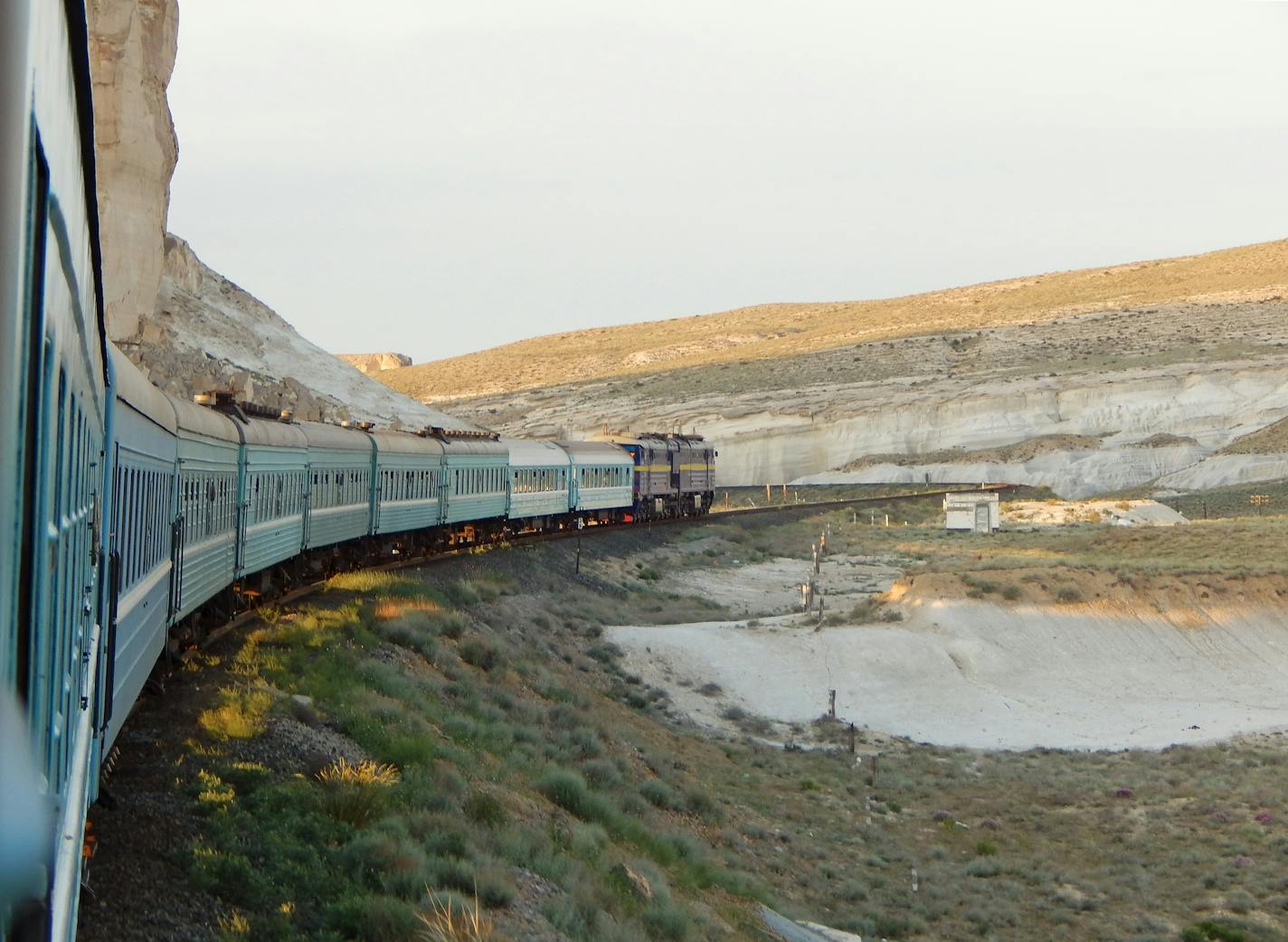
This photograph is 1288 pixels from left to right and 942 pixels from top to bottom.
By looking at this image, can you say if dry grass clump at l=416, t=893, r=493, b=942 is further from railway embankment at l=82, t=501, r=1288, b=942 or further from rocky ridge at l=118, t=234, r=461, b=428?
rocky ridge at l=118, t=234, r=461, b=428

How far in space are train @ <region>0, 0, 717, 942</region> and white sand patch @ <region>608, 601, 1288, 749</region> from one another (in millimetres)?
13803

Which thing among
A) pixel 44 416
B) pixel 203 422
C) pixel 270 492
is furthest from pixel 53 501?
pixel 270 492

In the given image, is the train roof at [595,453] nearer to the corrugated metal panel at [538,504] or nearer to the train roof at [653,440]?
the train roof at [653,440]

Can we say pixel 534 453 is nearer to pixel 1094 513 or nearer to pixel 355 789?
pixel 355 789

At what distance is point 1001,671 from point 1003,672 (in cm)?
5

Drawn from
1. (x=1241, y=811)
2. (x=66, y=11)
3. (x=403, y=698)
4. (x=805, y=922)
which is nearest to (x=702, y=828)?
(x=805, y=922)

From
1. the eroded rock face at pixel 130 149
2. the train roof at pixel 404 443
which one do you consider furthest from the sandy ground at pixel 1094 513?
the train roof at pixel 404 443

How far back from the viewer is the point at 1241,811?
25391 mm

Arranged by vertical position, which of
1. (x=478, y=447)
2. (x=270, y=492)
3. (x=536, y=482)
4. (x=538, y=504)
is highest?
(x=478, y=447)

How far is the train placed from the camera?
1.95 metres

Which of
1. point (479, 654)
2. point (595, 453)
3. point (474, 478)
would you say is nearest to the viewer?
point (479, 654)

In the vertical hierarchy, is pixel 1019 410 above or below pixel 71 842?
above

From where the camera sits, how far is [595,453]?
53250mm

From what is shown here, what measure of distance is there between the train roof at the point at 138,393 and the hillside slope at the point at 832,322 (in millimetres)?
130550
